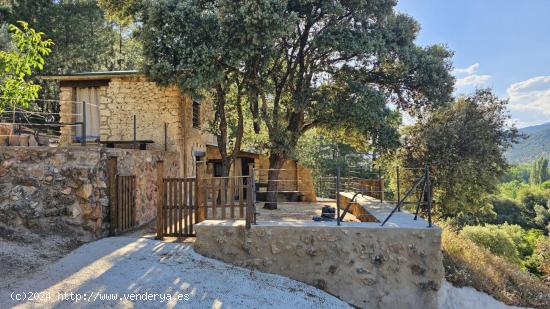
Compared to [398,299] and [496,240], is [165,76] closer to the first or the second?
[398,299]

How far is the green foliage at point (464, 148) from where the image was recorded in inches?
621

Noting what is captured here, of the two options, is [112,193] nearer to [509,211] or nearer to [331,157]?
[331,157]

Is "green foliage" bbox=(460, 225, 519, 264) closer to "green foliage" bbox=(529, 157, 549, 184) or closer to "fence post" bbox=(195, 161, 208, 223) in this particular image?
"fence post" bbox=(195, 161, 208, 223)

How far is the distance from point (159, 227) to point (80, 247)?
163cm

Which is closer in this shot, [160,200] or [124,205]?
[160,200]

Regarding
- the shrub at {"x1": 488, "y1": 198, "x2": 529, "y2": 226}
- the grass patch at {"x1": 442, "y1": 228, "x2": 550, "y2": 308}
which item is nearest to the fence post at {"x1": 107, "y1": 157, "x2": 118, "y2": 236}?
the grass patch at {"x1": 442, "y1": 228, "x2": 550, "y2": 308}

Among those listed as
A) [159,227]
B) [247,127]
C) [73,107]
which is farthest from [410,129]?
[73,107]

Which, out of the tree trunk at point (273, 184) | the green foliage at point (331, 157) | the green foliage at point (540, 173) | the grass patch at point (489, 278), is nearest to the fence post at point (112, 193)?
the tree trunk at point (273, 184)

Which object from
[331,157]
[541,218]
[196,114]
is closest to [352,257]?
[196,114]

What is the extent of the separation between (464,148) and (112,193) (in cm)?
1380

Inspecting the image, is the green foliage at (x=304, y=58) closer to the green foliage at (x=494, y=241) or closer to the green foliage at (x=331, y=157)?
the green foliage at (x=494, y=241)

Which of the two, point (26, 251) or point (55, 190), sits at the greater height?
point (55, 190)

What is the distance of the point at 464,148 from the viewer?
1597 cm

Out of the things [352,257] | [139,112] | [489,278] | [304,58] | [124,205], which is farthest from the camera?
[304,58]
